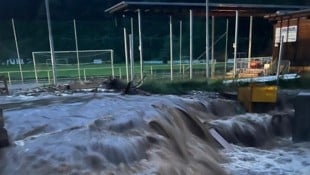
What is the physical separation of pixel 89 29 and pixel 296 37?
2792 centimetres

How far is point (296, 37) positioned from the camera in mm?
23156

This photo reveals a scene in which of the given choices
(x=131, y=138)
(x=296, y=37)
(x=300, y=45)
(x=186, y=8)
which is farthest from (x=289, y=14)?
(x=131, y=138)

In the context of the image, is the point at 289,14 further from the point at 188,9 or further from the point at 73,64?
the point at 73,64

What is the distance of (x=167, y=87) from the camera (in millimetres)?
16531

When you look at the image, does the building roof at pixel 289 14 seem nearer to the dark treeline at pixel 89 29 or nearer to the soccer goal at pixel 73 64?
the soccer goal at pixel 73 64

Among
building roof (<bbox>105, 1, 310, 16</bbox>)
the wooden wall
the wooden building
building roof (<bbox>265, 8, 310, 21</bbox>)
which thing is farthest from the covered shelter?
the wooden wall

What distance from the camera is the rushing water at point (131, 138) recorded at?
7074 millimetres

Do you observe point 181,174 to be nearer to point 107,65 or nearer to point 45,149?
point 45,149

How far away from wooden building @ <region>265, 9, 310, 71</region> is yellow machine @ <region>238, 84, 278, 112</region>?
842 centimetres

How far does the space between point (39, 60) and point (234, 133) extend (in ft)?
75.6

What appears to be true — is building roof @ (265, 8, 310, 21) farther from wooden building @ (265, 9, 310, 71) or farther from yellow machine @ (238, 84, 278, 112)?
yellow machine @ (238, 84, 278, 112)

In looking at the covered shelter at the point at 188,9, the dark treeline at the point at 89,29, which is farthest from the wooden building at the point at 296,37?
the dark treeline at the point at 89,29

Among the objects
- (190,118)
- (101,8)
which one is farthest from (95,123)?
(101,8)

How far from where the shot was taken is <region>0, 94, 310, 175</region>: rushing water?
23.2 feet
